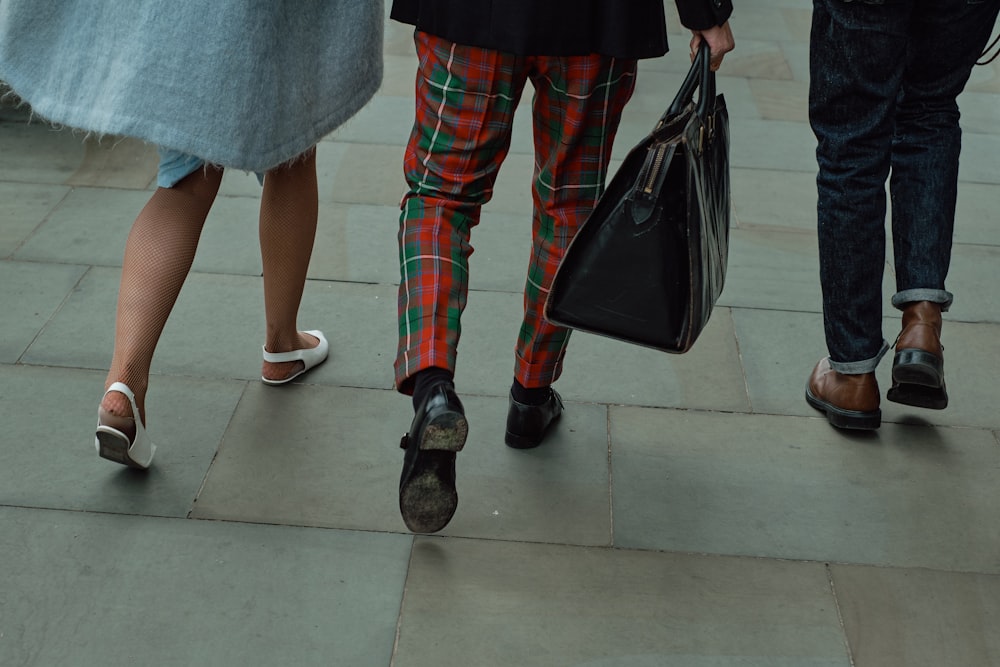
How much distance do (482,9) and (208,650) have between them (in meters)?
1.29

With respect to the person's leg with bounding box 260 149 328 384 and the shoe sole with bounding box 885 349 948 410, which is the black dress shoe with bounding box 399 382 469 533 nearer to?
the person's leg with bounding box 260 149 328 384

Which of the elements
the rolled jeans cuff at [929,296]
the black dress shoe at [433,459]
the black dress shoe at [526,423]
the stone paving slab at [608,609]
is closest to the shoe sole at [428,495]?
the black dress shoe at [433,459]

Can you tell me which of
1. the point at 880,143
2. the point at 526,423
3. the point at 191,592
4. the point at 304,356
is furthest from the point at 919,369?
the point at 191,592

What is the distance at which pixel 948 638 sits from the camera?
7.41 feet

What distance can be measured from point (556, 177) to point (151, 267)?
935 millimetres

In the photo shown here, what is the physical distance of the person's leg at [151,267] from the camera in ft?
8.42

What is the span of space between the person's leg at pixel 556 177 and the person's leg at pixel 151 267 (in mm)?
753

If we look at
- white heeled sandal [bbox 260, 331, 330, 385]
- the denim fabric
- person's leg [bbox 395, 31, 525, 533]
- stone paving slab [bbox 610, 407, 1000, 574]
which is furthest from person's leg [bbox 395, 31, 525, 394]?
white heeled sandal [bbox 260, 331, 330, 385]

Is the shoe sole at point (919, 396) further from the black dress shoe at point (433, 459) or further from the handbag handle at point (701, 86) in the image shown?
the black dress shoe at point (433, 459)

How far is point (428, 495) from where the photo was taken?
218 centimetres

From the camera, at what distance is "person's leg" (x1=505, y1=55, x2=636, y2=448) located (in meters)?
2.24

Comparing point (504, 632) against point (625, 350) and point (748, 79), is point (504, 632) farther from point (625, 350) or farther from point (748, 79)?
point (748, 79)

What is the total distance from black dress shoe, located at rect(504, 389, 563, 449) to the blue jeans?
0.78 metres

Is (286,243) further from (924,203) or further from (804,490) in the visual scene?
(924,203)
